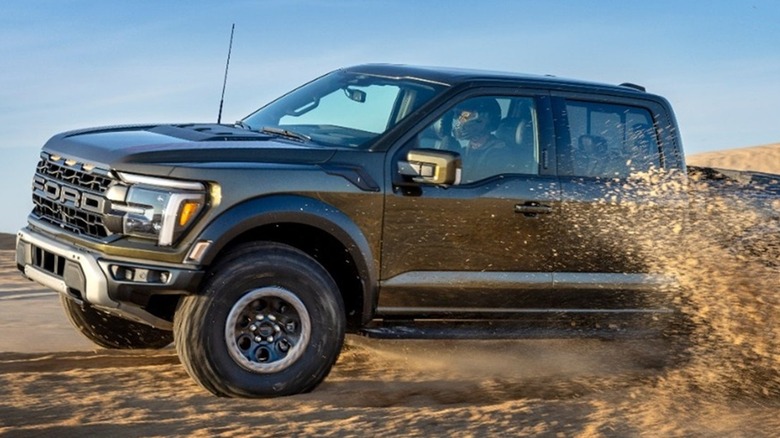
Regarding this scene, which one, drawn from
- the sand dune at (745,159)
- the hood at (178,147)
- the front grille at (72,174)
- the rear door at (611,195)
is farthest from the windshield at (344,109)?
the sand dune at (745,159)

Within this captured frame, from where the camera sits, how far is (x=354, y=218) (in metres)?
6.20

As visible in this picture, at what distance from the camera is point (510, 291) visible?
22.1ft

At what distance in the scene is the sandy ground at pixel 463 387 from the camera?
5.47 metres

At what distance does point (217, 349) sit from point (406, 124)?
1.69 m

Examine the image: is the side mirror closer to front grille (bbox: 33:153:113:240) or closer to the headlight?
the headlight

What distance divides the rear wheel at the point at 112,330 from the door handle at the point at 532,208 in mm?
2486

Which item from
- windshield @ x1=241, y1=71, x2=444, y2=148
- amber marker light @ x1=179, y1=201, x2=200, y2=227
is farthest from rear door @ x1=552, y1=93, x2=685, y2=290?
amber marker light @ x1=179, y1=201, x2=200, y2=227

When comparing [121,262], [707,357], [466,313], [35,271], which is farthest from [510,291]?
[35,271]

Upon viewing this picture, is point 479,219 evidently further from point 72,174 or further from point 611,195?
point 72,174

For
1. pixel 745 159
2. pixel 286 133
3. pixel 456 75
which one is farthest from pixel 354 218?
pixel 745 159

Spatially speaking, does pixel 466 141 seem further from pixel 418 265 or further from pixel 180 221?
pixel 180 221

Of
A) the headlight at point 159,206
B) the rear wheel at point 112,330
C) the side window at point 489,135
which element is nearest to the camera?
the headlight at point 159,206

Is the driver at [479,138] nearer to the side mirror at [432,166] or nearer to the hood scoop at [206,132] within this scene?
the side mirror at [432,166]

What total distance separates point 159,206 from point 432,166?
148cm
